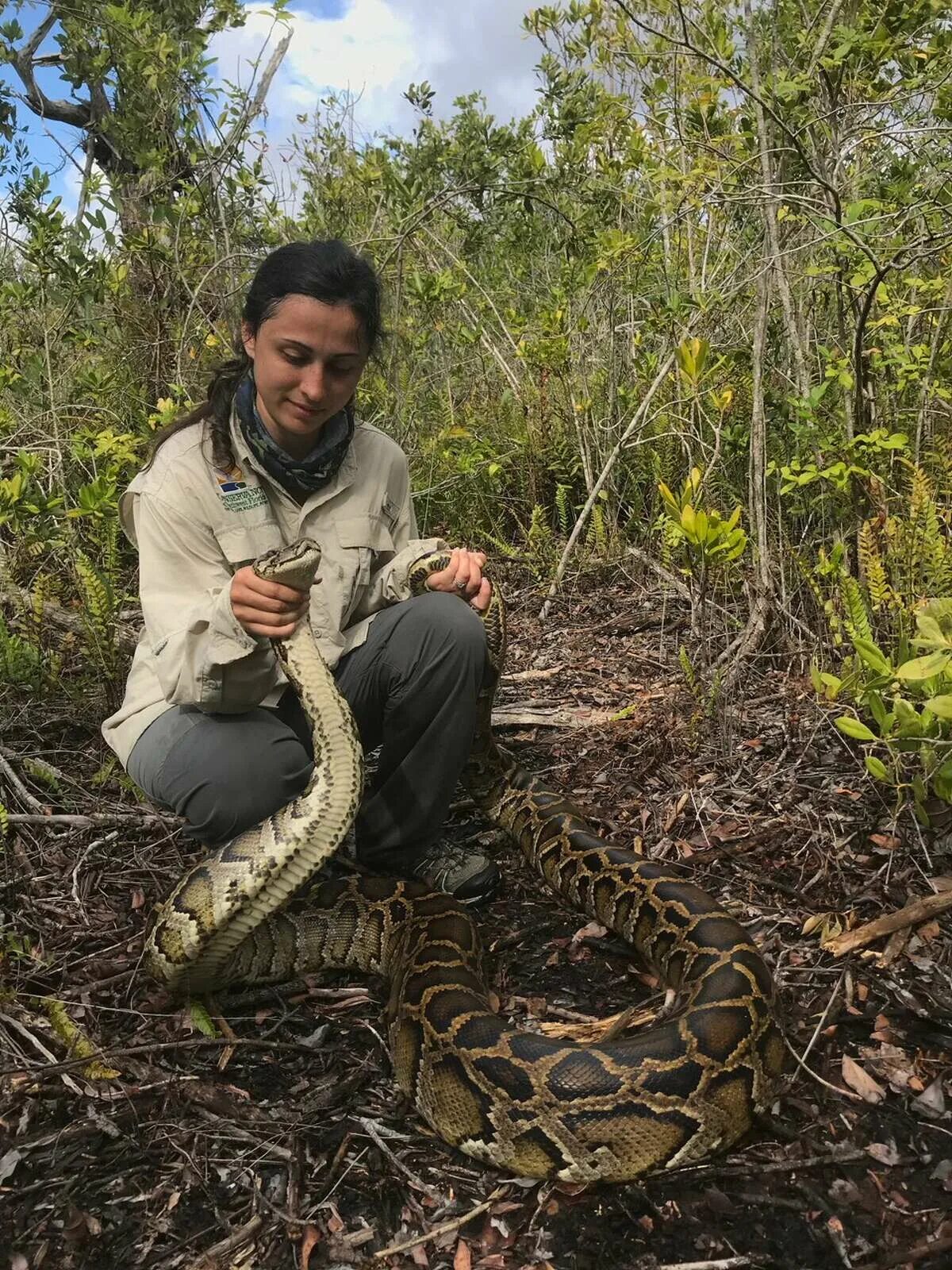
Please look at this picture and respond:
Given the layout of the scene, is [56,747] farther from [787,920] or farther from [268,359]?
[787,920]

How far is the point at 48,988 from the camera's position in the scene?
2.94 meters

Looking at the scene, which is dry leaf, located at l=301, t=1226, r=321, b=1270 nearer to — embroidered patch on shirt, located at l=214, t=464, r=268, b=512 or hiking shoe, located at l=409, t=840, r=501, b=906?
hiking shoe, located at l=409, t=840, r=501, b=906

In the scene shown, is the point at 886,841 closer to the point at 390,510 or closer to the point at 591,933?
the point at 591,933

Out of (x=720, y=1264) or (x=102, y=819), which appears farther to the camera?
(x=102, y=819)

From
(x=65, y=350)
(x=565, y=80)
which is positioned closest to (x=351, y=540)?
(x=565, y=80)

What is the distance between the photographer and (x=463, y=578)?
11.6ft

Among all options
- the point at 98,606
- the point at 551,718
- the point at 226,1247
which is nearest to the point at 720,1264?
the point at 226,1247

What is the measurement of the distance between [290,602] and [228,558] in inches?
29.5

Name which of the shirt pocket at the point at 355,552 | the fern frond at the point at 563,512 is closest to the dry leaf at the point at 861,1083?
the shirt pocket at the point at 355,552

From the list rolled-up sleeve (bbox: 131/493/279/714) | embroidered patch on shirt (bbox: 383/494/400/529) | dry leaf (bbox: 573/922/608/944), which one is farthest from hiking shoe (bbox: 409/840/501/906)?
embroidered patch on shirt (bbox: 383/494/400/529)

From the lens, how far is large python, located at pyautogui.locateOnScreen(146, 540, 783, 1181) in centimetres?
243

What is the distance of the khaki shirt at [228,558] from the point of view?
2.94 metres

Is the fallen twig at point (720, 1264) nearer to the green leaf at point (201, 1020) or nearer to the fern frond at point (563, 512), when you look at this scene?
the green leaf at point (201, 1020)

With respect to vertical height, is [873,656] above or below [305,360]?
below
